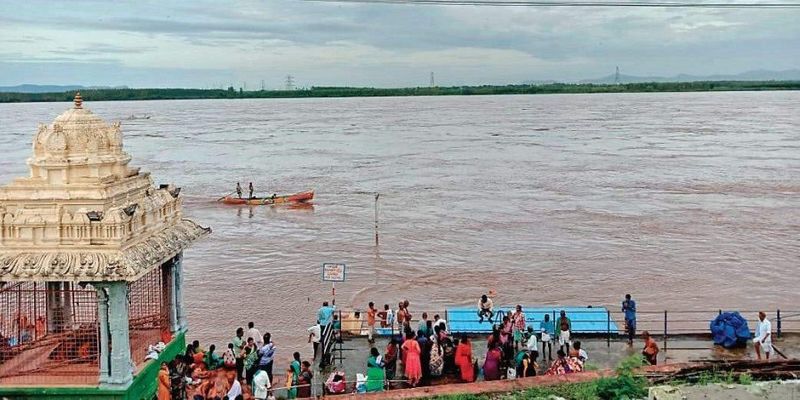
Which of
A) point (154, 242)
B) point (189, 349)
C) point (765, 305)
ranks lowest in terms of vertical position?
point (765, 305)

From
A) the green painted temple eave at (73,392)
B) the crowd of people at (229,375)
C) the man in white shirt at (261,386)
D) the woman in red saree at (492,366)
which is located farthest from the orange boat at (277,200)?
the green painted temple eave at (73,392)

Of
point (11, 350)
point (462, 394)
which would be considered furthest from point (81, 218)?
point (462, 394)

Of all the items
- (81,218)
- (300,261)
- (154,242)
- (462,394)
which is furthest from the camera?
(300,261)

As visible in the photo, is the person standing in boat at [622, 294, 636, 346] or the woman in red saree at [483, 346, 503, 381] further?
the person standing in boat at [622, 294, 636, 346]

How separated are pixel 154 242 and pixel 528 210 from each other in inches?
1181

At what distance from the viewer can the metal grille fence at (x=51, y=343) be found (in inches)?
417

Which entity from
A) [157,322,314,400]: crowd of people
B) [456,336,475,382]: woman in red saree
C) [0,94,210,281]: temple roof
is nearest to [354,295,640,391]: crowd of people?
[456,336,475,382]: woman in red saree

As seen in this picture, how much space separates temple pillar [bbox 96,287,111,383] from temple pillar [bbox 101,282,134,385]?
4cm

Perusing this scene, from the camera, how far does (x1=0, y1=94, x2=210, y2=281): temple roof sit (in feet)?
33.0

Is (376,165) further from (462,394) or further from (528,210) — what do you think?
(462,394)

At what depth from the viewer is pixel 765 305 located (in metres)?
22.4

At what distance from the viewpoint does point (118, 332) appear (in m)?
10.4

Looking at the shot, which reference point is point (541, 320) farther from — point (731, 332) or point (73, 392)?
point (73, 392)

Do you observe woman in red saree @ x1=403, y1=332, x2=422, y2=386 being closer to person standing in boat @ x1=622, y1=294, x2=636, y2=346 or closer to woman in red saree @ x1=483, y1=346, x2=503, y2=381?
woman in red saree @ x1=483, y1=346, x2=503, y2=381
